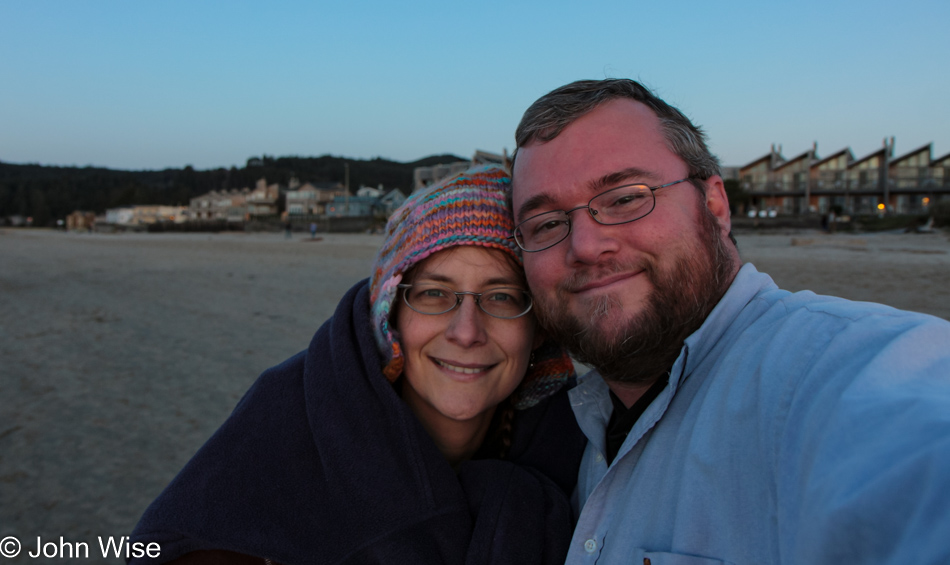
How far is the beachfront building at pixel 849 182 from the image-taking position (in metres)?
46.8

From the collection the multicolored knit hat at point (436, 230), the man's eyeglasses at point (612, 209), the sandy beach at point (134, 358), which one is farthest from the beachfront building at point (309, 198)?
the man's eyeglasses at point (612, 209)

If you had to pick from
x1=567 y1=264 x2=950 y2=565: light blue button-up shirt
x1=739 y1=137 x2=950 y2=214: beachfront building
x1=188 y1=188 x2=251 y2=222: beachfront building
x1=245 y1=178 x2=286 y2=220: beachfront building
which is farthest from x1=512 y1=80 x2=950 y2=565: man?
x1=188 y1=188 x2=251 y2=222: beachfront building

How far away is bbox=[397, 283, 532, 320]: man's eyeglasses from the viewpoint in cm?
198

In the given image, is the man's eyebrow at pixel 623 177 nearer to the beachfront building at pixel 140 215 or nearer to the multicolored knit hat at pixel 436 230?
the multicolored knit hat at pixel 436 230

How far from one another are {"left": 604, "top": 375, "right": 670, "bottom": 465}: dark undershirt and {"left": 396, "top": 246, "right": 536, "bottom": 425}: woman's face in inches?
16.8

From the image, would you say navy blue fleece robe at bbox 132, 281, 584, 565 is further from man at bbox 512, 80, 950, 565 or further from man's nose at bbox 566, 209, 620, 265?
man's nose at bbox 566, 209, 620, 265

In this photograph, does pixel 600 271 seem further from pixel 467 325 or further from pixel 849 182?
pixel 849 182

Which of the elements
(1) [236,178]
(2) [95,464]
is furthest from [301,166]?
(2) [95,464]

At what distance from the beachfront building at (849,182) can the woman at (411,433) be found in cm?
5077

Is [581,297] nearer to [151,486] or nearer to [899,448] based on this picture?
[899,448]

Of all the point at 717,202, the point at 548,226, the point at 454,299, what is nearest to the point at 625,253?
the point at 548,226

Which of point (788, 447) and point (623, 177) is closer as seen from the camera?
point (788, 447)

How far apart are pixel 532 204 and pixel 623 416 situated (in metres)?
0.77

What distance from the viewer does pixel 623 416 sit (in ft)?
5.74
